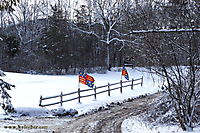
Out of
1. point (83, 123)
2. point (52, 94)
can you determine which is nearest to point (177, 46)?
point (83, 123)

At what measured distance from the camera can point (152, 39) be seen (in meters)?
6.17

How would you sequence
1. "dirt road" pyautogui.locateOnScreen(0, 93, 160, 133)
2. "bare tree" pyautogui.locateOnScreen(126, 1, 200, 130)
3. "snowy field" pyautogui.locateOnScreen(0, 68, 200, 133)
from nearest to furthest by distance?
"bare tree" pyautogui.locateOnScreen(126, 1, 200, 130), "dirt road" pyautogui.locateOnScreen(0, 93, 160, 133), "snowy field" pyautogui.locateOnScreen(0, 68, 200, 133)

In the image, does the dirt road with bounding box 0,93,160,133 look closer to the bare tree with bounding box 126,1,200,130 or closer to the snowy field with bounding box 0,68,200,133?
the snowy field with bounding box 0,68,200,133

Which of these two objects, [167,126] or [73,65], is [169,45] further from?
[73,65]

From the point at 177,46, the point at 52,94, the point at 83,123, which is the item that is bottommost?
the point at 83,123

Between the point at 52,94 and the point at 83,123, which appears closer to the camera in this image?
the point at 83,123

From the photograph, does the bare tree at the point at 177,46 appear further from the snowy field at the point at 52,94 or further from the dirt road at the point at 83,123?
the dirt road at the point at 83,123

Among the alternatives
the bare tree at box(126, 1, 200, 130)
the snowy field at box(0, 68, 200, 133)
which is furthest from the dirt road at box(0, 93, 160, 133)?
the bare tree at box(126, 1, 200, 130)

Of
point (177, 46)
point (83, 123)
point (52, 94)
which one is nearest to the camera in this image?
point (177, 46)

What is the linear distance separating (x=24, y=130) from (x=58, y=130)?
54.9 inches

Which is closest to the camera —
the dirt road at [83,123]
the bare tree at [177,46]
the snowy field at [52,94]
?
the bare tree at [177,46]

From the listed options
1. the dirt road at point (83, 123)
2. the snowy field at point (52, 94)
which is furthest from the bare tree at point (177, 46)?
the dirt road at point (83, 123)

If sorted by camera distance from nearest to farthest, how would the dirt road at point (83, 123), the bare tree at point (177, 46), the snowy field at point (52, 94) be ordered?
the bare tree at point (177, 46)
the dirt road at point (83, 123)
the snowy field at point (52, 94)

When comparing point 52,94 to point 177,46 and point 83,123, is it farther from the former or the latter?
point 177,46
